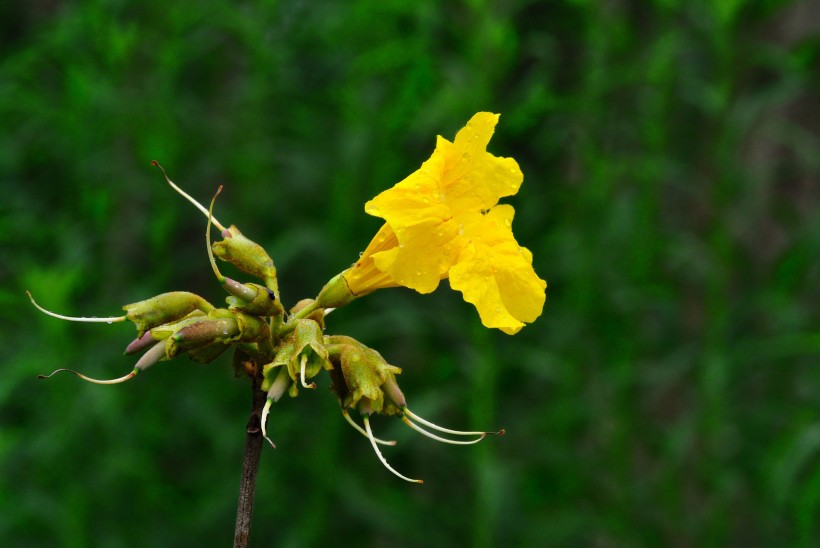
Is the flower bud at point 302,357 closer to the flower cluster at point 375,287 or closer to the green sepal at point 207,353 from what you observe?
the flower cluster at point 375,287

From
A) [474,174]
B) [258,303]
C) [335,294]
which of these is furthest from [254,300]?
[474,174]

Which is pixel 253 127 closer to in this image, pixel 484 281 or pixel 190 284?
pixel 190 284

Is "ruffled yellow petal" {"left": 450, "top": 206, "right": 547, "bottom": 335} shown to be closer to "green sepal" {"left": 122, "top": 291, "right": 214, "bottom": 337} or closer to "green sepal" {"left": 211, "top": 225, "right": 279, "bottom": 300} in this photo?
"green sepal" {"left": 211, "top": 225, "right": 279, "bottom": 300}

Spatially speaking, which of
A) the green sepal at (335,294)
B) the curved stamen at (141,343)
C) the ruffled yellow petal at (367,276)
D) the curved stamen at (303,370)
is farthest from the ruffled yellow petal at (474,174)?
the curved stamen at (141,343)

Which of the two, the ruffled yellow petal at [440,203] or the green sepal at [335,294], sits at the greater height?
the ruffled yellow petal at [440,203]

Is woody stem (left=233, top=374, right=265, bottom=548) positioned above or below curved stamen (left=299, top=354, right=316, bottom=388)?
below

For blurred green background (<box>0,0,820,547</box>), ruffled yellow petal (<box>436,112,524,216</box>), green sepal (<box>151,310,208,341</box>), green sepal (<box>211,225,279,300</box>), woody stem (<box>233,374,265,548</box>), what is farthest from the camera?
blurred green background (<box>0,0,820,547</box>)

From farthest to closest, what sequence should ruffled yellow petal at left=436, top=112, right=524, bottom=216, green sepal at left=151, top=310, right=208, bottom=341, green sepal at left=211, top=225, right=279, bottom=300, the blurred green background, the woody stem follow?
the blurred green background < ruffled yellow petal at left=436, top=112, right=524, bottom=216 < green sepal at left=211, top=225, right=279, bottom=300 < green sepal at left=151, top=310, right=208, bottom=341 < the woody stem

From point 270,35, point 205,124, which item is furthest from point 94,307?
point 270,35

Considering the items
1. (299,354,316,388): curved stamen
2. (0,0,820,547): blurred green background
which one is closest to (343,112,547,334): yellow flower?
(299,354,316,388): curved stamen
